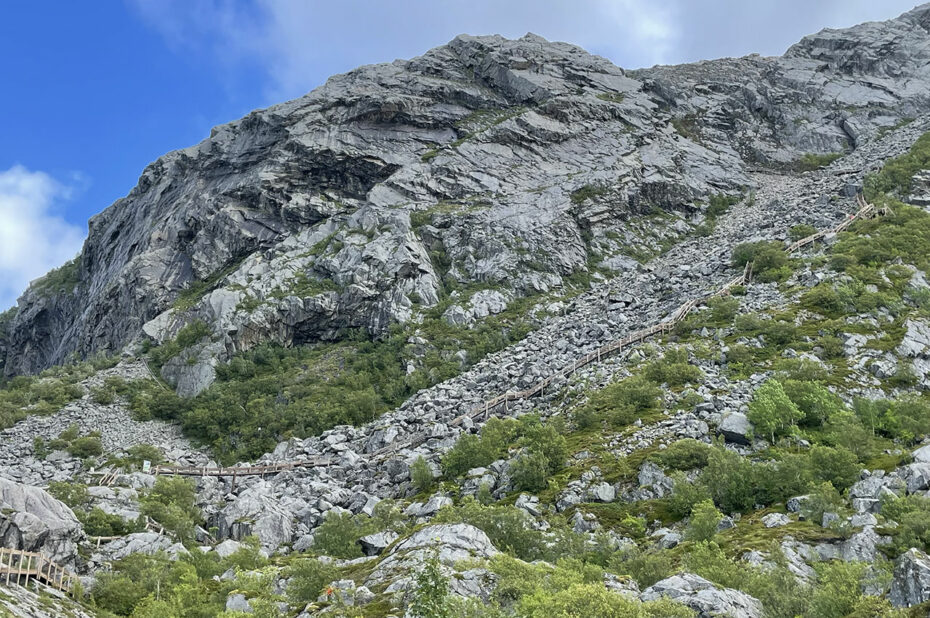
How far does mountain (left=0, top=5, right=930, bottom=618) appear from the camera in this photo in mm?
25156

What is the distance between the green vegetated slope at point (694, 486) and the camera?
2003 cm

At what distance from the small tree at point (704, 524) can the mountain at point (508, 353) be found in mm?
135

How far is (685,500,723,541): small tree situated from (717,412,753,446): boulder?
9.71 m

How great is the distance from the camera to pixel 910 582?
61.7 ft

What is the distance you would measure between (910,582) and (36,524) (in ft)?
109

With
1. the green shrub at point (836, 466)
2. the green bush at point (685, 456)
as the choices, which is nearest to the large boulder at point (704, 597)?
the green shrub at point (836, 466)

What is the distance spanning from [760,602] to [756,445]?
1729 cm

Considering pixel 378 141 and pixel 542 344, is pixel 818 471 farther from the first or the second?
pixel 378 141

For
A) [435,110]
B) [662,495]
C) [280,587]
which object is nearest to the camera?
[280,587]

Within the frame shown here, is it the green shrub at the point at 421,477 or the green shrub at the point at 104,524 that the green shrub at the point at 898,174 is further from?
the green shrub at the point at 104,524

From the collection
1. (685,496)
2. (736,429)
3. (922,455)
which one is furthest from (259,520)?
(922,455)

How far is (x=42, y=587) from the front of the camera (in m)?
26.8

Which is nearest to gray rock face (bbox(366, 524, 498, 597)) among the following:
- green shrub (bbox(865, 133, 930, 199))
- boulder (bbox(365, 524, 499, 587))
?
boulder (bbox(365, 524, 499, 587))

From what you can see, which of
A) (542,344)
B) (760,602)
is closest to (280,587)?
(760,602)
